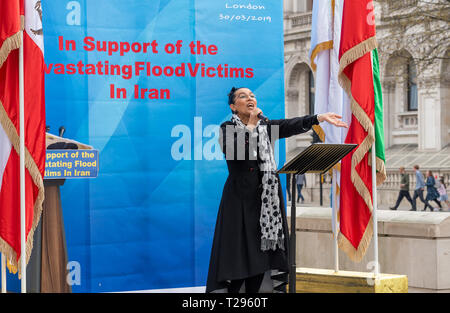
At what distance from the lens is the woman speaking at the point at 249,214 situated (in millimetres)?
7457

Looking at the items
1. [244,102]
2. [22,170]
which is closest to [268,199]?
[244,102]

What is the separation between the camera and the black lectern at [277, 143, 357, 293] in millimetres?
6844

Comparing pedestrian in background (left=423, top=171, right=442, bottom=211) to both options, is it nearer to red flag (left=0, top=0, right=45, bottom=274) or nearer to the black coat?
the black coat

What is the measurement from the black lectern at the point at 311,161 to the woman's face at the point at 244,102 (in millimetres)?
858

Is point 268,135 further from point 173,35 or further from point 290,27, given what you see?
point 290,27

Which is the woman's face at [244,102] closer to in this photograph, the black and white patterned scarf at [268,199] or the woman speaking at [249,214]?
the woman speaking at [249,214]

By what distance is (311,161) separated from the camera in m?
7.01

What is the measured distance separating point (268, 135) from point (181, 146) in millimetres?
1825

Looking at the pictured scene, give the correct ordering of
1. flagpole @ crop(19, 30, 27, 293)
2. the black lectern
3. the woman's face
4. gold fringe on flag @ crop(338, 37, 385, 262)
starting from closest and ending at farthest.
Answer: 1. the black lectern
2. flagpole @ crop(19, 30, 27, 293)
3. the woman's face
4. gold fringe on flag @ crop(338, 37, 385, 262)

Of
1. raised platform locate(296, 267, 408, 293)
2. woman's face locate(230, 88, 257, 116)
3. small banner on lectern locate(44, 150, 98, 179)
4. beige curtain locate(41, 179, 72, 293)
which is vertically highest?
woman's face locate(230, 88, 257, 116)

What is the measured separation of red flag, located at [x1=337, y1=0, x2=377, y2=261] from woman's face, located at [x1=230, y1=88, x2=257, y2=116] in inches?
60.5

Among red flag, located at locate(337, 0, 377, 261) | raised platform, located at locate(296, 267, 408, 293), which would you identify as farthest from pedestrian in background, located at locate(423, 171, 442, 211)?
red flag, located at locate(337, 0, 377, 261)

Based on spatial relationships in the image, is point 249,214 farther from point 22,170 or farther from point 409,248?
point 409,248
